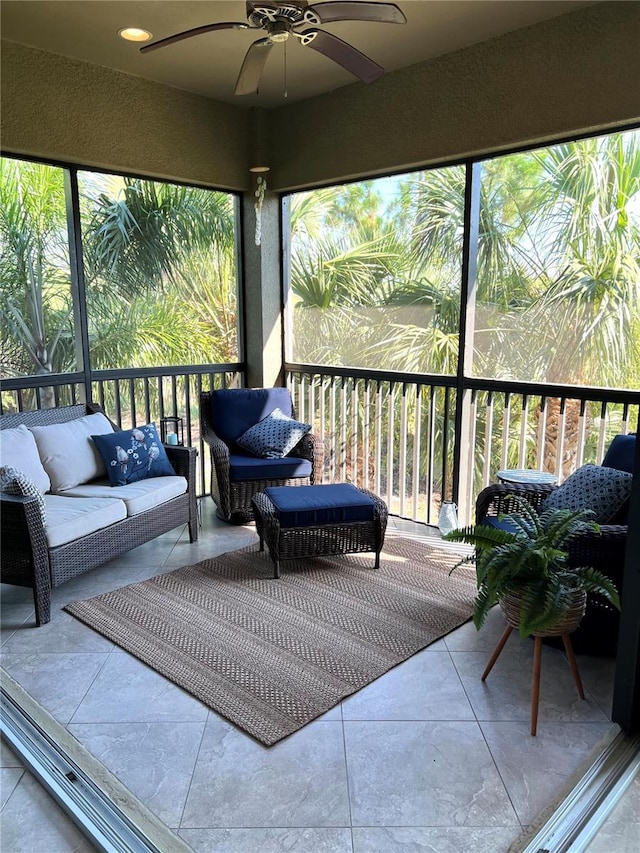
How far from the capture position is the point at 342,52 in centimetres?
264

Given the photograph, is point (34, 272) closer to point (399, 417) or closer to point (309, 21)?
point (309, 21)

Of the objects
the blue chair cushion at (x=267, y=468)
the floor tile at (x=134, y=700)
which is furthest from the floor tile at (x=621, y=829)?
the blue chair cushion at (x=267, y=468)

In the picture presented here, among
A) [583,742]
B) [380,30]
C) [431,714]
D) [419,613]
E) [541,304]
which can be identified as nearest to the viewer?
[583,742]

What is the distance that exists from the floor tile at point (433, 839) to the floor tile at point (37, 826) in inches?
30.3

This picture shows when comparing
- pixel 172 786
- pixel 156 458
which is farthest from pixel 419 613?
pixel 156 458

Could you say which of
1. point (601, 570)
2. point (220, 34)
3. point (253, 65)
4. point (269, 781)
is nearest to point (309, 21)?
point (253, 65)

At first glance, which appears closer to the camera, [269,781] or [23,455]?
[269,781]

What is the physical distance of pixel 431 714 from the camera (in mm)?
2182

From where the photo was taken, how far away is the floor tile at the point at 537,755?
180 cm

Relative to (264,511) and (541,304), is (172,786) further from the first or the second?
(541,304)

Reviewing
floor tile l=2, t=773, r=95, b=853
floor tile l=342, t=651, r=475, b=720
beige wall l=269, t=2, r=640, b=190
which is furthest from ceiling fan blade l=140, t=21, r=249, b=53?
floor tile l=2, t=773, r=95, b=853

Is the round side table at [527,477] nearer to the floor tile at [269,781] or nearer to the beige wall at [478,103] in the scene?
the floor tile at [269,781]

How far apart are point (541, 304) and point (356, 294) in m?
1.50

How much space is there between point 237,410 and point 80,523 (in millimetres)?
1750
